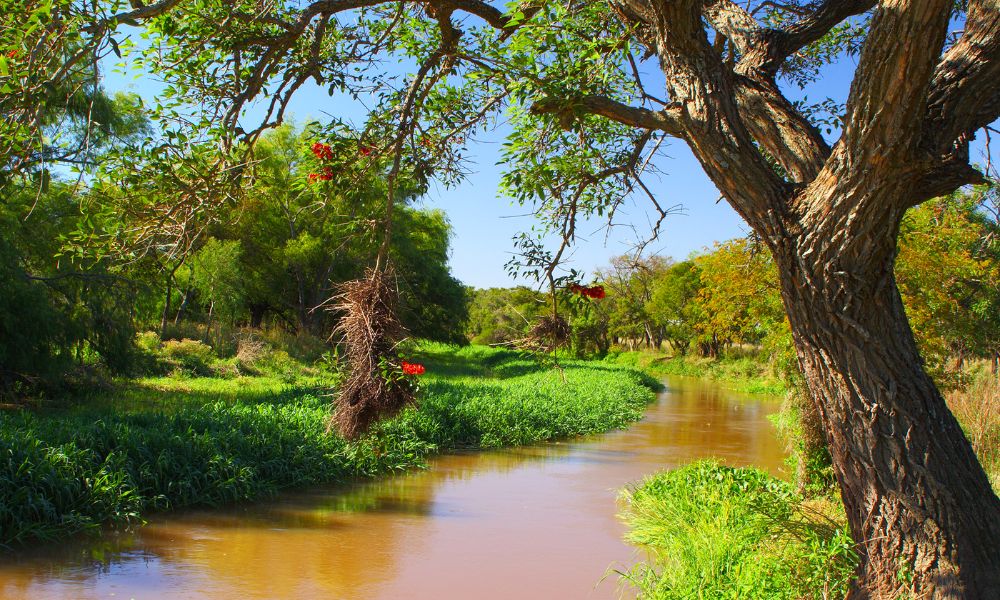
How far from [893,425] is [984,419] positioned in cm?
726

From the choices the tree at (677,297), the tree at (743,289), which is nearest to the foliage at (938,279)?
the tree at (743,289)

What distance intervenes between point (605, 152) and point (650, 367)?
3740 cm

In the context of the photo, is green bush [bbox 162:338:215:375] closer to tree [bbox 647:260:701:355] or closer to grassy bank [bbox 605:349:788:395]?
grassy bank [bbox 605:349:788:395]

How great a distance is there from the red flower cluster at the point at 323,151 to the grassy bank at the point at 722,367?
81.9 feet

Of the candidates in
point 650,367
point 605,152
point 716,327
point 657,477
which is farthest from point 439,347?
point 605,152

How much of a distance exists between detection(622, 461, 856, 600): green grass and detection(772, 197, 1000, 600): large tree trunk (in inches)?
19.6

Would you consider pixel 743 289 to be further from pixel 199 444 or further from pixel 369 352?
pixel 369 352

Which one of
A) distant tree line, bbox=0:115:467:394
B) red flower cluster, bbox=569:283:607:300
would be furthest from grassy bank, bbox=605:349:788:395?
red flower cluster, bbox=569:283:607:300

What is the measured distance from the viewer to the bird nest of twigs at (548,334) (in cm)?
425

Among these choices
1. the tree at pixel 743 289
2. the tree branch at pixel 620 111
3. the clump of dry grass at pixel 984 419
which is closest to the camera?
the tree branch at pixel 620 111

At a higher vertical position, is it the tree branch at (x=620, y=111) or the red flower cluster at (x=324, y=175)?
the tree branch at (x=620, y=111)

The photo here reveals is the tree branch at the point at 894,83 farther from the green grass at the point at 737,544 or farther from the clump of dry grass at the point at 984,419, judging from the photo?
the clump of dry grass at the point at 984,419

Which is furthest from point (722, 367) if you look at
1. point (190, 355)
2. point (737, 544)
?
point (737, 544)

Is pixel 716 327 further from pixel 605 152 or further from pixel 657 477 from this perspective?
pixel 605 152
